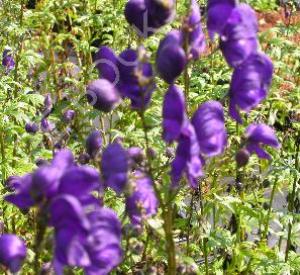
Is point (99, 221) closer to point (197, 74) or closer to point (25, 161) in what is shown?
point (25, 161)

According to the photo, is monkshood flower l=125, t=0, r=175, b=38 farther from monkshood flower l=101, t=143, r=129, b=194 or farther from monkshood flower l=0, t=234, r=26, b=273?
monkshood flower l=0, t=234, r=26, b=273

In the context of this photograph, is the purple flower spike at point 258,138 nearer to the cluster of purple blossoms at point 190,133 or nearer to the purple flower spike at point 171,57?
the cluster of purple blossoms at point 190,133

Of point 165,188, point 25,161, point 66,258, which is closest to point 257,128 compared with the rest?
point 165,188

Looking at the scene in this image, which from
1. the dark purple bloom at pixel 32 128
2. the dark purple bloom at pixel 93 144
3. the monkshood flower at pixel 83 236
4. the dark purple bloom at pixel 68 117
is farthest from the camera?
the dark purple bloom at pixel 32 128

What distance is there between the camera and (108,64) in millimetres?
1671

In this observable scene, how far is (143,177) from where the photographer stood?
1.57 metres

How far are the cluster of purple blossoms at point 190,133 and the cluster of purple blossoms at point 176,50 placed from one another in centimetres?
5

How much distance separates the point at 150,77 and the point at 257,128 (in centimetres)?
36

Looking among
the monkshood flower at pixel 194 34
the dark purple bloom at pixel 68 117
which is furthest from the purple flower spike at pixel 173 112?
the dark purple bloom at pixel 68 117

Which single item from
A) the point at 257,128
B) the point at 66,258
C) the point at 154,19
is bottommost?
the point at 66,258

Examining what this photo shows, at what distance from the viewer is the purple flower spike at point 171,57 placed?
1.43m

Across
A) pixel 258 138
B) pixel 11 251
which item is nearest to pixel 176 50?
pixel 258 138

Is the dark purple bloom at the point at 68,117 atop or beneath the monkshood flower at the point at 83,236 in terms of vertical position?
atop

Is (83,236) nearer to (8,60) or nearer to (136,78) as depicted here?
(136,78)
